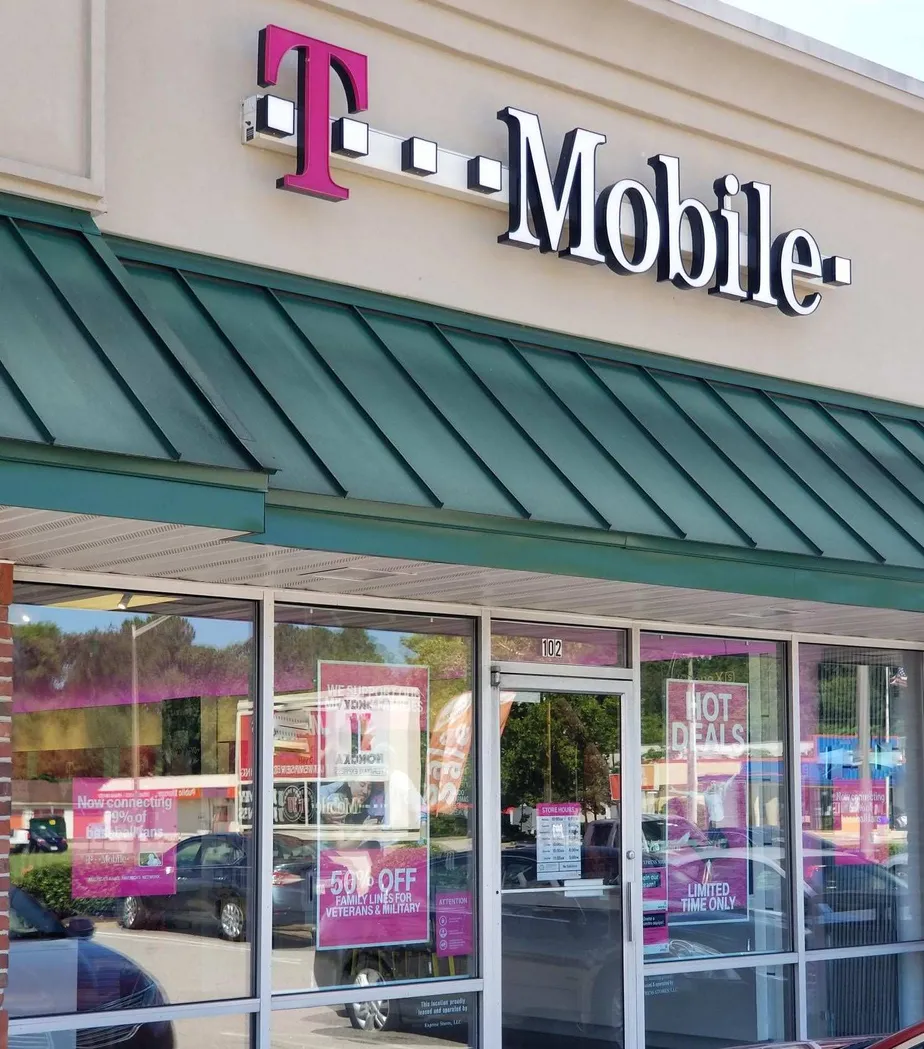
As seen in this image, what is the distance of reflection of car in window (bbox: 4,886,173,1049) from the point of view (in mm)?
7094

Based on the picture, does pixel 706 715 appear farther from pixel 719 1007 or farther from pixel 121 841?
pixel 121 841

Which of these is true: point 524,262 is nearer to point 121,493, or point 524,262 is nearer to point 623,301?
point 623,301

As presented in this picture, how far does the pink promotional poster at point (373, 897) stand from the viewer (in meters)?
8.19

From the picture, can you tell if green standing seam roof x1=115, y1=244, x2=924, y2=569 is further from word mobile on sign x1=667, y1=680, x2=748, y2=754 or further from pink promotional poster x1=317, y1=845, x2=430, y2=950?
pink promotional poster x1=317, y1=845, x2=430, y2=950

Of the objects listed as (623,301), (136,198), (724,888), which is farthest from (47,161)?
(724,888)

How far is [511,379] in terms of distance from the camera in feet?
27.6

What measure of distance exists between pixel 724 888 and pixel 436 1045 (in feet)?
8.66

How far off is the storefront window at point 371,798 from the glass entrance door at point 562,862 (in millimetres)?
351

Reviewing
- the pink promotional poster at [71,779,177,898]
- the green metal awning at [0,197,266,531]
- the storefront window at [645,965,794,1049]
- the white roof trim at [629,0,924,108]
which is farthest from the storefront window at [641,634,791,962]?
the green metal awning at [0,197,266,531]

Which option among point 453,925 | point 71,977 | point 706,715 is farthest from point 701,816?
point 71,977

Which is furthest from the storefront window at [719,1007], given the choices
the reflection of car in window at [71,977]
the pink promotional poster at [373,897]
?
the reflection of car in window at [71,977]

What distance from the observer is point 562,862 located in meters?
9.23

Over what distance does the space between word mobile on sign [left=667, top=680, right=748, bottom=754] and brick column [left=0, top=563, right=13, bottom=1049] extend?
15.5 feet

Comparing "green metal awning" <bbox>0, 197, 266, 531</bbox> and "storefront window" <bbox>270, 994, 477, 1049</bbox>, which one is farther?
"storefront window" <bbox>270, 994, 477, 1049</bbox>
